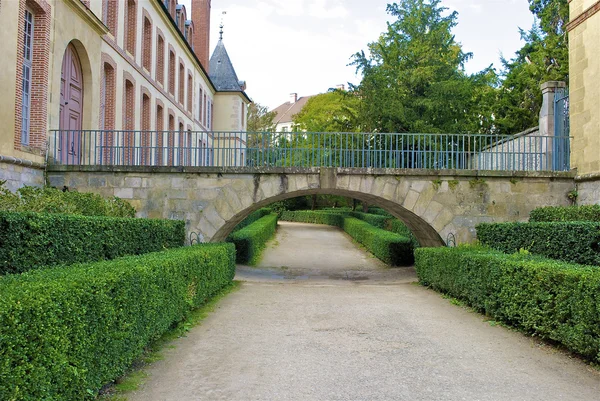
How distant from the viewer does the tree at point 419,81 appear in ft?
68.3

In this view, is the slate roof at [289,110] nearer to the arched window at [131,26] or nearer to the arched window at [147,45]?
the arched window at [147,45]

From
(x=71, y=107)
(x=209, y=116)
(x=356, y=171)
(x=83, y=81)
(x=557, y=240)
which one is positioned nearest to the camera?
(x=557, y=240)

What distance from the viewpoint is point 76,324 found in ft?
11.6

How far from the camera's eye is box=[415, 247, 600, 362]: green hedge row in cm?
519

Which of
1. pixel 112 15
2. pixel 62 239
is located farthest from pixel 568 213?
pixel 112 15

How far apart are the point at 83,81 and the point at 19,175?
4149 millimetres

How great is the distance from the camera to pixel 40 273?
14.2 ft

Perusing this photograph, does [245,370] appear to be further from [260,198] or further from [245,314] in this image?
[260,198]

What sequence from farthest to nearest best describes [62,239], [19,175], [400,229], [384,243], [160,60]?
[160,60]
[400,229]
[384,243]
[19,175]
[62,239]

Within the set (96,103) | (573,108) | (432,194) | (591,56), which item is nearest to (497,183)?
(432,194)

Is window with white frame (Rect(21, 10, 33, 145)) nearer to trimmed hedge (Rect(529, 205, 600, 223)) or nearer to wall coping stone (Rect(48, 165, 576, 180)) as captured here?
wall coping stone (Rect(48, 165, 576, 180))

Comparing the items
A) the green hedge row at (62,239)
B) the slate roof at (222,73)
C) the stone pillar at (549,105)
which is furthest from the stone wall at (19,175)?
the slate roof at (222,73)

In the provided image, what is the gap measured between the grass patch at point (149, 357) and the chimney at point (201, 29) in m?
24.0

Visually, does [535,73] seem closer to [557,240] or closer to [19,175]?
[557,240]
